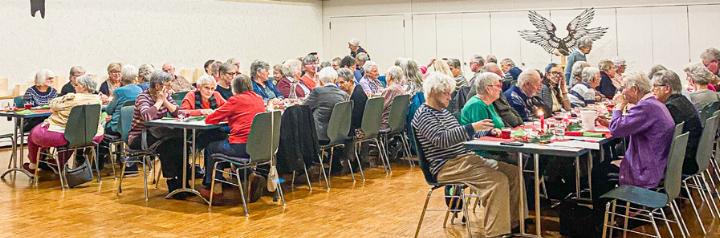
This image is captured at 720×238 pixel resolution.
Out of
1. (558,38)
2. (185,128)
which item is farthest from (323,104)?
(558,38)

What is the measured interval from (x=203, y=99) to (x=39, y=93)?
2414mm

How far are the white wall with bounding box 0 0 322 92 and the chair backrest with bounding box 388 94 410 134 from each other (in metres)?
5.65

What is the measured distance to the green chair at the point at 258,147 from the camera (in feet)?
18.8

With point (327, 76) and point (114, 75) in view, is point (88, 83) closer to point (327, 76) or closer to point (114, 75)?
point (114, 75)

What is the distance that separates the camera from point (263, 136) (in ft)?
19.1

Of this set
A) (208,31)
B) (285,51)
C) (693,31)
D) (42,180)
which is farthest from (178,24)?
(693,31)

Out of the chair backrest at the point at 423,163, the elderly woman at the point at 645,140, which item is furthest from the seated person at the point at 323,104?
the elderly woman at the point at 645,140

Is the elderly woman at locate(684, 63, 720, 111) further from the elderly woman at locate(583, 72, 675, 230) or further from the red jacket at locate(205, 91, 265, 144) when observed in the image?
the red jacket at locate(205, 91, 265, 144)

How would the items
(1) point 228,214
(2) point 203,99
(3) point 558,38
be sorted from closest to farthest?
(1) point 228,214 → (2) point 203,99 → (3) point 558,38

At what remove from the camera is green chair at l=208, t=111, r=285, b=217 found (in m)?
5.74

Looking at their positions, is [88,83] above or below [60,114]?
above

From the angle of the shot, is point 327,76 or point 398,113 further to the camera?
point 398,113

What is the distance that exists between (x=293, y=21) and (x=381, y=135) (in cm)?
755

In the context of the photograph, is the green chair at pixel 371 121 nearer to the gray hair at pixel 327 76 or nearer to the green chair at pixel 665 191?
the gray hair at pixel 327 76
